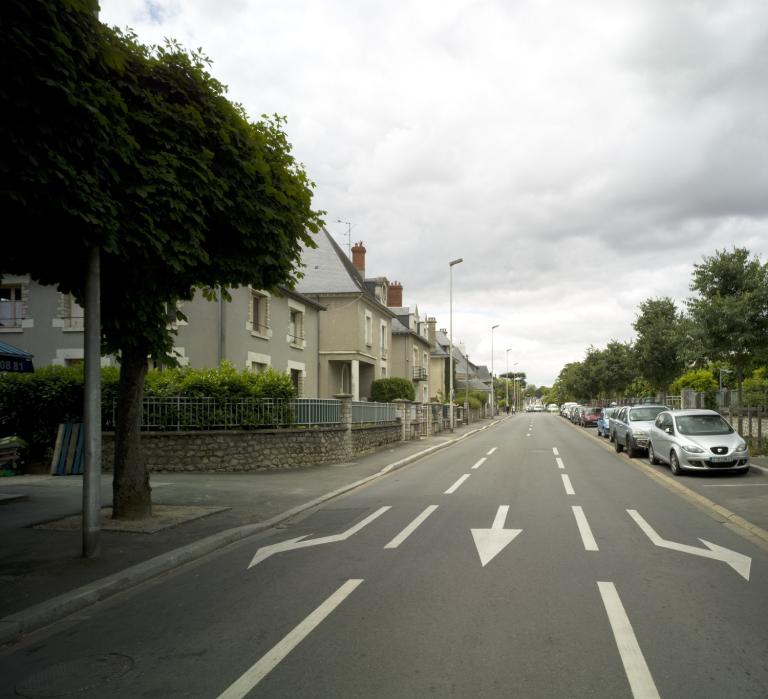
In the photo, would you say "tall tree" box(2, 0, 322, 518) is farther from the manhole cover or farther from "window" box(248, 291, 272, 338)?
"window" box(248, 291, 272, 338)

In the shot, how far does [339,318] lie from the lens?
35938mm

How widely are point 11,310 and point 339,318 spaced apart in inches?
676

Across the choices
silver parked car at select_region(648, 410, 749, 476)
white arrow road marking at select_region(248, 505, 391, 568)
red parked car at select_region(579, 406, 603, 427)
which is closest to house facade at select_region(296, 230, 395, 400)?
red parked car at select_region(579, 406, 603, 427)

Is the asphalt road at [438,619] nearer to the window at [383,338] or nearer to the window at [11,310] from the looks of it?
the window at [11,310]

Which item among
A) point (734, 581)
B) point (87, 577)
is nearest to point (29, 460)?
point (87, 577)

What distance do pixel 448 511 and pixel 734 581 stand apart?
4709mm

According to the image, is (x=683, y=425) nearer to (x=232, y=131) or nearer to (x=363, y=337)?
(x=232, y=131)

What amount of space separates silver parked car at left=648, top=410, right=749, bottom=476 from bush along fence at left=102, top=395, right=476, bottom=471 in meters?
8.80

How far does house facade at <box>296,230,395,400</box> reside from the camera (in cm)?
3572

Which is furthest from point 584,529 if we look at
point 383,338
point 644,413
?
point 383,338

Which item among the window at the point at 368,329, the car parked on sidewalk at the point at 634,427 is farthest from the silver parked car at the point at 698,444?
the window at the point at 368,329

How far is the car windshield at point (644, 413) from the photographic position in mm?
21891

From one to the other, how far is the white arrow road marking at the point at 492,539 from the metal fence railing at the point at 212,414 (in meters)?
8.72

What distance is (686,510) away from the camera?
1031 cm
